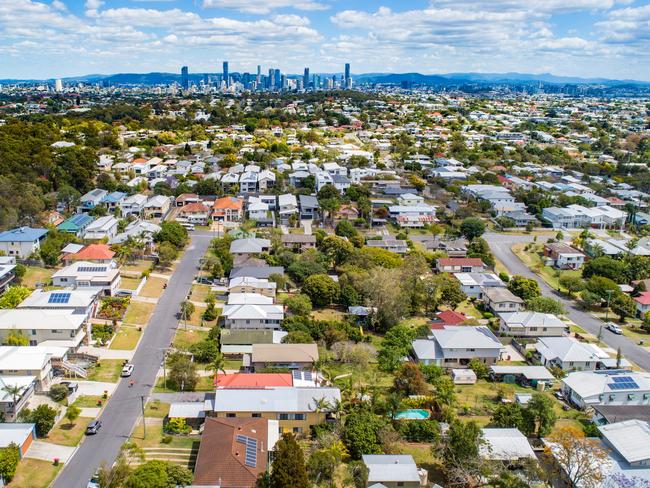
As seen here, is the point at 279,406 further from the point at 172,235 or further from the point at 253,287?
the point at 172,235

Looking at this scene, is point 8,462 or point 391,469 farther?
point 391,469

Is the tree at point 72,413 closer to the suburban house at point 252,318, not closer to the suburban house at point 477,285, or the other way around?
the suburban house at point 252,318

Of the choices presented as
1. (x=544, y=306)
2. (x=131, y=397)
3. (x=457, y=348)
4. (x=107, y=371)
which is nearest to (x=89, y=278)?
(x=107, y=371)

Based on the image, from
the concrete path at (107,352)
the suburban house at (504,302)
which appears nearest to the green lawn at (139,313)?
the concrete path at (107,352)

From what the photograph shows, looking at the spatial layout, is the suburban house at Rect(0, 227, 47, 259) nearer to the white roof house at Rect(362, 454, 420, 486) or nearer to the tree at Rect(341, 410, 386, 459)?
the tree at Rect(341, 410, 386, 459)

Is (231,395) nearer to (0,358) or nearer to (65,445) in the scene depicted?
(65,445)

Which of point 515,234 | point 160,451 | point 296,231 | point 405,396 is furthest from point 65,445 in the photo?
point 515,234
